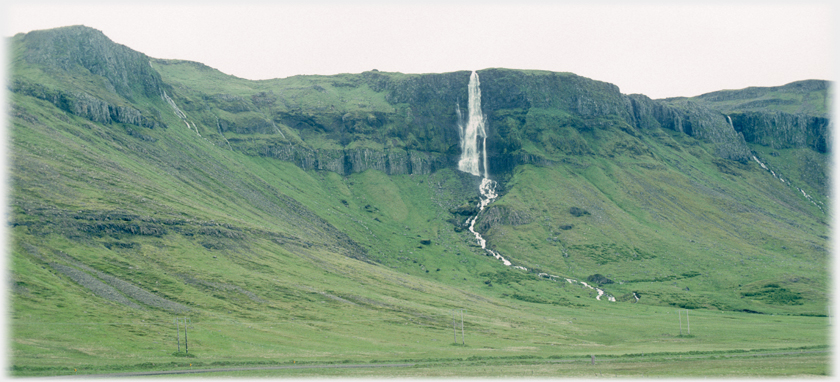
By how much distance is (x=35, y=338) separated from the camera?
108875 millimetres

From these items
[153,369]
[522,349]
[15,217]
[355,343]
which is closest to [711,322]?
[522,349]

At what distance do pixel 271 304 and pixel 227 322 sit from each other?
20191mm

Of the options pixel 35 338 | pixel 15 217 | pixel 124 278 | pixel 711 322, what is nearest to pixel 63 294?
pixel 124 278

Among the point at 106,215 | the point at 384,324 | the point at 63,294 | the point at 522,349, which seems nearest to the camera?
the point at 522,349

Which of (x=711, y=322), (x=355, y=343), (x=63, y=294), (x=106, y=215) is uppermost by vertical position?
(x=106, y=215)

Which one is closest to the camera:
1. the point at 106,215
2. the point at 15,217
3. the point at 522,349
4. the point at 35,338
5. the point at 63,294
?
the point at 35,338

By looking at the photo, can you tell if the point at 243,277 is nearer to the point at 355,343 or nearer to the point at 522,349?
the point at 355,343

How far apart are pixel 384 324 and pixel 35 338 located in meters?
73.0

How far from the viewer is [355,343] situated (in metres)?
128

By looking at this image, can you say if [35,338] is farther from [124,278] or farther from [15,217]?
[15,217]

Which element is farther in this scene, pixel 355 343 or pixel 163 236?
pixel 163 236

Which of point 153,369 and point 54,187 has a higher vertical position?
point 54,187

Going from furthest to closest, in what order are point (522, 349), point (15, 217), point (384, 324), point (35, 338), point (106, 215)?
point (106, 215)
point (15, 217)
point (384, 324)
point (522, 349)
point (35, 338)

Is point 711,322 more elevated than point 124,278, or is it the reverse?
point 124,278
